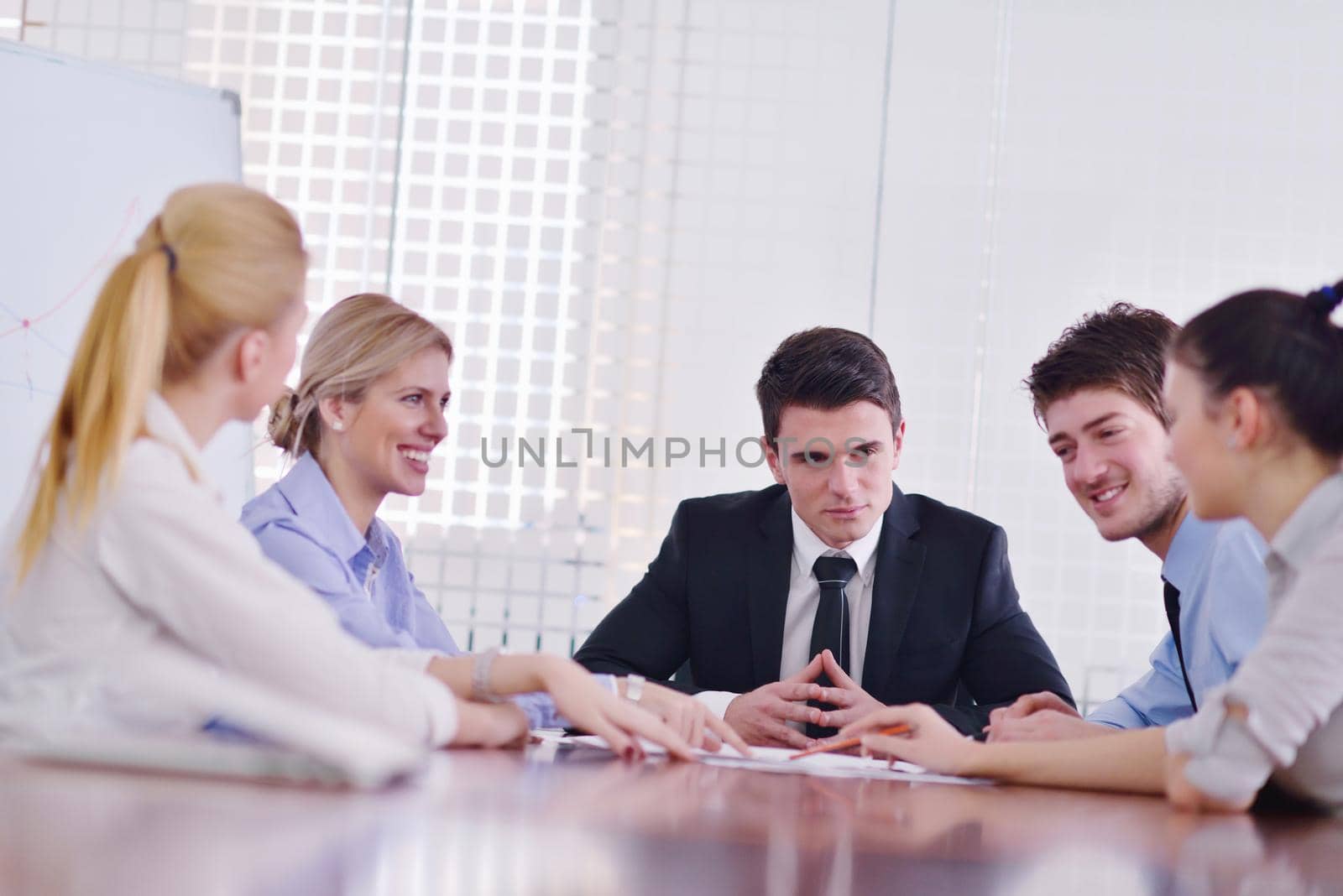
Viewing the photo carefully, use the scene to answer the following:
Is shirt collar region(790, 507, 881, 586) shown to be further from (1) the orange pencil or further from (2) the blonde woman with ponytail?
(2) the blonde woman with ponytail

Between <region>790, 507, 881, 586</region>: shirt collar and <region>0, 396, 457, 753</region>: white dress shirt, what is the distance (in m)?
1.47

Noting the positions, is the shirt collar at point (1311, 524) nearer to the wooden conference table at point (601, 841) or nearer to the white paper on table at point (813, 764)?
the wooden conference table at point (601, 841)

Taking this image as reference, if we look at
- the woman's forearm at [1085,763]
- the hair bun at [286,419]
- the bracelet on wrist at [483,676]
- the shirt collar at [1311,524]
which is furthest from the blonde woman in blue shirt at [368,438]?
the shirt collar at [1311,524]

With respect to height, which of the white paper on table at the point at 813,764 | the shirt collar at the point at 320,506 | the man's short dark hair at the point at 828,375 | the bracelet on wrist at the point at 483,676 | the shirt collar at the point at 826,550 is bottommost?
the white paper on table at the point at 813,764

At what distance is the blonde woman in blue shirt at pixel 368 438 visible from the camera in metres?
2.01

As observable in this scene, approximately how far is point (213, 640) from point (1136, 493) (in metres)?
1.72

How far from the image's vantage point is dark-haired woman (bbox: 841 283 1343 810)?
1.28 meters

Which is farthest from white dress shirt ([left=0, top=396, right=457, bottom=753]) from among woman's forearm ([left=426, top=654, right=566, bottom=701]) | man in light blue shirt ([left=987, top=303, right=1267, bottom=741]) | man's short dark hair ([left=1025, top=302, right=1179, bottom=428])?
man's short dark hair ([left=1025, top=302, right=1179, bottom=428])

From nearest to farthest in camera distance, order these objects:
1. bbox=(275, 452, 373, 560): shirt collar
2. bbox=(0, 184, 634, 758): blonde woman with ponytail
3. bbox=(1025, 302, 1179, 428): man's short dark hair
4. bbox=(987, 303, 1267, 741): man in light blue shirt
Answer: bbox=(0, 184, 634, 758): blonde woman with ponytail < bbox=(275, 452, 373, 560): shirt collar < bbox=(987, 303, 1267, 741): man in light blue shirt < bbox=(1025, 302, 1179, 428): man's short dark hair

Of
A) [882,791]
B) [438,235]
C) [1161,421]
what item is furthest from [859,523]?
[438,235]

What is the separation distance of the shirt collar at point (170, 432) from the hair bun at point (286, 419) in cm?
96

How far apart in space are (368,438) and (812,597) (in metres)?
0.93

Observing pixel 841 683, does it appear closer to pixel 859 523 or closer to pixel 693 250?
pixel 859 523

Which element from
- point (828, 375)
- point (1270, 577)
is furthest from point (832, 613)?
point (1270, 577)
